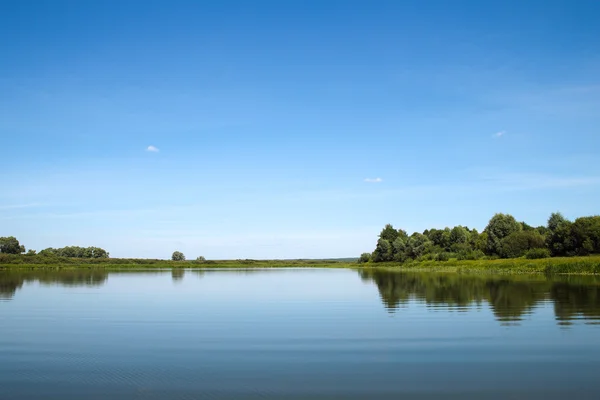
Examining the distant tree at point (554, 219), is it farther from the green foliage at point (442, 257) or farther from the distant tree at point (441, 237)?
the distant tree at point (441, 237)

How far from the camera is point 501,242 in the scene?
98.9 meters

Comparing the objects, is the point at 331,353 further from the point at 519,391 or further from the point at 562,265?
the point at 562,265

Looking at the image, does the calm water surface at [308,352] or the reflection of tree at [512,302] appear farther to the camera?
the reflection of tree at [512,302]

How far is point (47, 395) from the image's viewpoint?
11555 millimetres

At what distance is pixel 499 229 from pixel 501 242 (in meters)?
5.07

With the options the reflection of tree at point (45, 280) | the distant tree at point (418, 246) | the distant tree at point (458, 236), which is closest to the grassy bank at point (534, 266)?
the distant tree at point (458, 236)

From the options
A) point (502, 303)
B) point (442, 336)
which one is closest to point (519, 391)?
point (442, 336)

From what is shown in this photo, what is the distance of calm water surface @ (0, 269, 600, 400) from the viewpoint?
39.0ft

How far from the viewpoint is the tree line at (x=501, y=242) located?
77.5m

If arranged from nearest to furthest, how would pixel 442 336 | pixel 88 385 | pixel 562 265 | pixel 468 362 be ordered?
pixel 88 385 < pixel 468 362 < pixel 442 336 < pixel 562 265

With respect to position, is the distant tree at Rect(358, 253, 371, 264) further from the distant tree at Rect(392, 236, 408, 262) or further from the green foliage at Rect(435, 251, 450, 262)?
the green foliage at Rect(435, 251, 450, 262)

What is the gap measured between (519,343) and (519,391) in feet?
21.2

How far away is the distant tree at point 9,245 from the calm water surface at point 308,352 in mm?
172054

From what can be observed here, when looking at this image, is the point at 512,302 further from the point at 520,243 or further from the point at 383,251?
the point at 383,251
